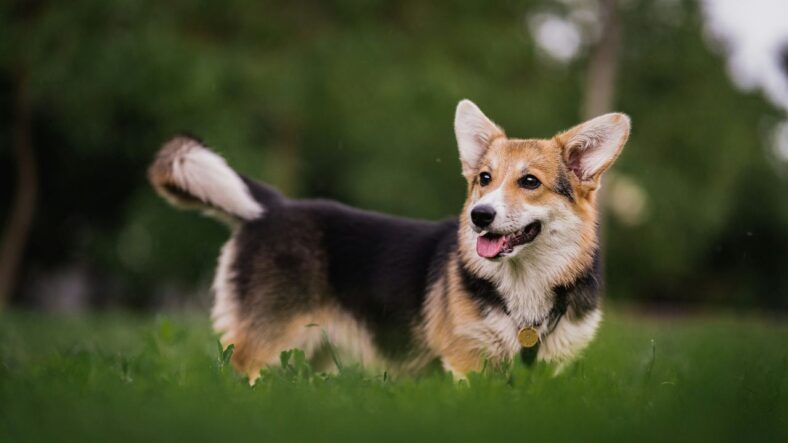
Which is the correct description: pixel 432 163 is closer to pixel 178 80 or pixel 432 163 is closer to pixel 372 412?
pixel 178 80

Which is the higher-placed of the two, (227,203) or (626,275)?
(227,203)

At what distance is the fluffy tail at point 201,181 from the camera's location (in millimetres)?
5195

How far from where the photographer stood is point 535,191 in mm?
4434

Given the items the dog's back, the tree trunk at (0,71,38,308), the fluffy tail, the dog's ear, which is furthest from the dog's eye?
the tree trunk at (0,71,38,308)

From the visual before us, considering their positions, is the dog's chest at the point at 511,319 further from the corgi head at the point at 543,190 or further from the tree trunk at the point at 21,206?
the tree trunk at the point at 21,206

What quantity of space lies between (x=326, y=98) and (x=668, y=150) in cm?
842

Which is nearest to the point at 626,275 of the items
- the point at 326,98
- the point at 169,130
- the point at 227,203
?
the point at 326,98

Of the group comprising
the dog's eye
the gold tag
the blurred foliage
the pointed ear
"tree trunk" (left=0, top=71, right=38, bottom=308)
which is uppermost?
the pointed ear

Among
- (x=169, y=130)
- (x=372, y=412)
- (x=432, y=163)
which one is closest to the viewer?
(x=372, y=412)

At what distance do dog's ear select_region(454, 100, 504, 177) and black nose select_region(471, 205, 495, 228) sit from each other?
2.27ft

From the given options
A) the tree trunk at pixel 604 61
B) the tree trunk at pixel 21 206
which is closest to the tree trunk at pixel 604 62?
the tree trunk at pixel 604 61

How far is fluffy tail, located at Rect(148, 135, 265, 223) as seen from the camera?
205 inches

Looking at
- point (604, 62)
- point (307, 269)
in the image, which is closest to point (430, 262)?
point (307, 269)

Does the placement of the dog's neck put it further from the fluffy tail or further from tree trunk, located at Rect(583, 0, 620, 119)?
tree trunk, located at Rect(583, 0, 620, 119)
